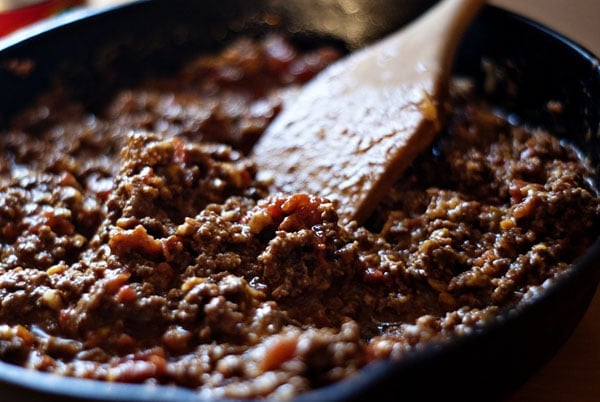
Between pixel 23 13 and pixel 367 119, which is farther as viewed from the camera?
pixel 23 13

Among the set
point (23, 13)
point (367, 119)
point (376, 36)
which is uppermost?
point (23, 13)

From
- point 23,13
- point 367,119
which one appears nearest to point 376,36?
point 367,119

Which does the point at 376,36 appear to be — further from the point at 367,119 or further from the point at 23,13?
the point at 23,13

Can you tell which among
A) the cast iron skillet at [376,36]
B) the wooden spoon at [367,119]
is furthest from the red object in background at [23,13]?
the wooden spoon at [367,119]

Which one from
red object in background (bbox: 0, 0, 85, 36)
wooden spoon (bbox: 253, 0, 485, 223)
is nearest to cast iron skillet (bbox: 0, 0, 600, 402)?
wooden spoon (bbox: 253, 0, 485, 223)

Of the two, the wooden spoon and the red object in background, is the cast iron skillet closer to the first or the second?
the wooden spoon

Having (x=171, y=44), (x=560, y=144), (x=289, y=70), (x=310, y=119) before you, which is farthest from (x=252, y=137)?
(x=560, y=144)
